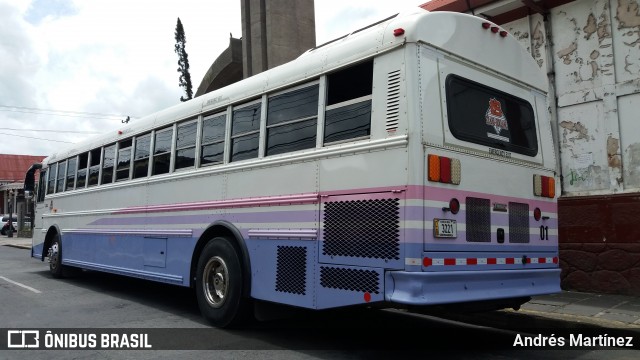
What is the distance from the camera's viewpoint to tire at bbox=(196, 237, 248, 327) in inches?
229

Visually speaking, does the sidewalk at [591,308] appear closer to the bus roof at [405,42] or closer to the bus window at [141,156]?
the bus roof at [405,42]

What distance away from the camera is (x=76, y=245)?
10.3 m

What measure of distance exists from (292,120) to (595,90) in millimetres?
5461

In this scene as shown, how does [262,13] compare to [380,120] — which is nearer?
[380,120]

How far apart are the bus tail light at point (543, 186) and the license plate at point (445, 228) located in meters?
1.52

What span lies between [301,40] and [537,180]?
14.6m

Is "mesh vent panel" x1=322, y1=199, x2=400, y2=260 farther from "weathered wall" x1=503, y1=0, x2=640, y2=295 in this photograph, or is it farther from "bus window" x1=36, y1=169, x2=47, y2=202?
"bus window" x1=36, y1=169, x2=47, y2=202

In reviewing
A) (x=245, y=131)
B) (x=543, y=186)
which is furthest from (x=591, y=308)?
(x=245, y=131)

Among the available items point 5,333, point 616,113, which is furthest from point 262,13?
point 5,333

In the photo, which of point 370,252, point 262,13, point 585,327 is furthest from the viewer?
point 262,13

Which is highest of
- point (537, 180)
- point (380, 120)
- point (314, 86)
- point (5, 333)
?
point (314, 86)

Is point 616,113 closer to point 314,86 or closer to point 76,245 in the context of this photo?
point 314,86

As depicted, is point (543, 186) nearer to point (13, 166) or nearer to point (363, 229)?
point (363, 229)

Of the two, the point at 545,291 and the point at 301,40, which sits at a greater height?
the point at 301,40
